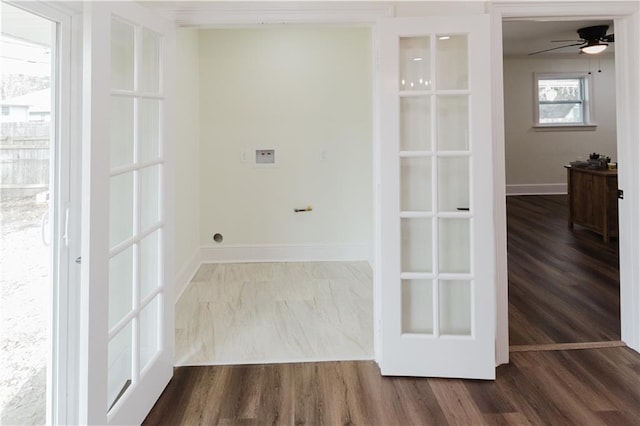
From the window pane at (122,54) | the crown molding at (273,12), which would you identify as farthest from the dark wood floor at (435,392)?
the crown molding at (273,12)

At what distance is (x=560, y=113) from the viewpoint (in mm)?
9242

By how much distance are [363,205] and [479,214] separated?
8.83 feet

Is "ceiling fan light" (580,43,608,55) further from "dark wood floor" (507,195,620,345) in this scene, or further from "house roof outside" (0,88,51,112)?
"house roof outside" (0,88,51,112)

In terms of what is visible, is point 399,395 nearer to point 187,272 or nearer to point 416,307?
point 416,307

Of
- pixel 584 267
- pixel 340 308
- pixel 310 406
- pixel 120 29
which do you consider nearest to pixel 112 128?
pixel 120 29

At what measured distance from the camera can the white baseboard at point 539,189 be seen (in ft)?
31.0

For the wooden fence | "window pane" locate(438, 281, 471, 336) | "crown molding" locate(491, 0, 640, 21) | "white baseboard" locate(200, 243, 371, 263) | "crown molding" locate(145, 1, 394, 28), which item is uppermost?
"crown molding" locate(491, 0, 640, 21)

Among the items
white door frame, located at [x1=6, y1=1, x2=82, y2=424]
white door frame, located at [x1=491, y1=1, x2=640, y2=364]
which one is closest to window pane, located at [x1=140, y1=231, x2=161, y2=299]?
white door frame, located at [x1=6, y1=1, x2=82, y2=424]

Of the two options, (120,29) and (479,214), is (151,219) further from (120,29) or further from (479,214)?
(479,214)

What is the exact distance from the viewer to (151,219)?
219 cm

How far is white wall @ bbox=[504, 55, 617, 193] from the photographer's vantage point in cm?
901

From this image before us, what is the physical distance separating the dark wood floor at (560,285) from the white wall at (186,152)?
3014mm

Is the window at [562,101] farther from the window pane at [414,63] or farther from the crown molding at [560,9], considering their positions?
the window pane at [414,63]

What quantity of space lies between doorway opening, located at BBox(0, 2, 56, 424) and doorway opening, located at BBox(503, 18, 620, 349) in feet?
9.13
